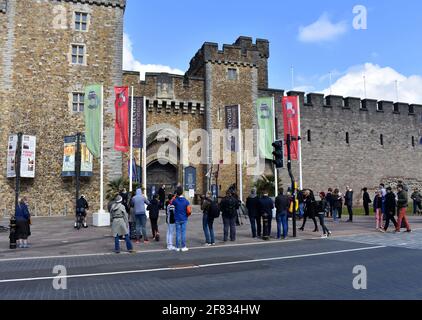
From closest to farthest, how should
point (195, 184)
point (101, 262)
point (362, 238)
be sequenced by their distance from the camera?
point (101, 262) < point (362, 238) < point (195, 184)

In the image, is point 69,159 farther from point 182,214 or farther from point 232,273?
point 232,273

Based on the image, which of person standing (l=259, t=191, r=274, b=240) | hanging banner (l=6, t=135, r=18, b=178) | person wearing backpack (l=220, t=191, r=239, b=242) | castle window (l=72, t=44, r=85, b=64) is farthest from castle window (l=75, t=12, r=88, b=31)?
person standing (l=259, t=191, r=274, b=240)

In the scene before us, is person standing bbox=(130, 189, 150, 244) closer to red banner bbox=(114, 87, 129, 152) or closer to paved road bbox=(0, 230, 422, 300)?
paved road bbox=(0, 230, 422, 300)

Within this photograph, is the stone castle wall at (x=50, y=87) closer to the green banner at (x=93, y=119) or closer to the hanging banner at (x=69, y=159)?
the hanging banner at (x=69, y=159)

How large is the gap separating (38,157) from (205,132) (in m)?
11.6

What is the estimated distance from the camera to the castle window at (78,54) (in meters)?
26.2

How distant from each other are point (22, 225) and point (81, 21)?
58.7 feet

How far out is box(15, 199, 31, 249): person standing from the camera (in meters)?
12.7

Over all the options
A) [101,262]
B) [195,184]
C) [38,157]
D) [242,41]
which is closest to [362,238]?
[101,262]

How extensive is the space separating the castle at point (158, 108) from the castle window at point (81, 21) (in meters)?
0.06

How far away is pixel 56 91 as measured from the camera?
1007 inches

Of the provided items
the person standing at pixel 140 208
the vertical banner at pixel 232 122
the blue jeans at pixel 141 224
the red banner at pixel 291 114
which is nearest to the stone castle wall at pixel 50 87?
the vertical banner at pixel 232 122

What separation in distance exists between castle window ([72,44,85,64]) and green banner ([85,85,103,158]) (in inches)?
230

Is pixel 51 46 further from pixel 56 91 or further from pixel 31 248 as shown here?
pixel 31 248
